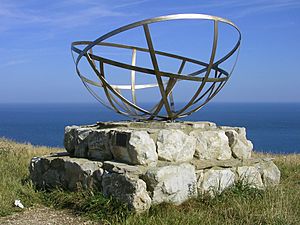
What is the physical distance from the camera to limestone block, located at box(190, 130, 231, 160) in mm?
6344

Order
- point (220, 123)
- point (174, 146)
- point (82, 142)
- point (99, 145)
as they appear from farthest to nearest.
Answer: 1. point (220, 123)
2. point (82, 142)
3. point (99, 145)
4. point (174, 146)

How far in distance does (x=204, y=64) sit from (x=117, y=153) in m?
2.83

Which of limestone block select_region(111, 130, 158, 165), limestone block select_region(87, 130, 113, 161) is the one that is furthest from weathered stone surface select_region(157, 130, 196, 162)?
limestone block select_region(87, 130, 113, 161)

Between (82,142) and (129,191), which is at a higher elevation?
(82,142)

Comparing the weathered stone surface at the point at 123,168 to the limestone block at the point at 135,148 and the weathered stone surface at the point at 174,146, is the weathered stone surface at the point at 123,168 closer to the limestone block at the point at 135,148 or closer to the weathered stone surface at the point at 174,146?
the limestone block at the point at 135,148

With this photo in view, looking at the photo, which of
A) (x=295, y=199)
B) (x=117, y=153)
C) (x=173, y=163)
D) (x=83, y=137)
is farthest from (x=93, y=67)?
(x=295, y=199)

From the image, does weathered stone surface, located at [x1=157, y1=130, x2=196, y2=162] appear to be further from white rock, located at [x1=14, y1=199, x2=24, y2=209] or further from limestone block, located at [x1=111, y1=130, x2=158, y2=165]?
white rock, located at [x1=14, y1=199, x2=24, y2=209]

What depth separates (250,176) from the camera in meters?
6.45

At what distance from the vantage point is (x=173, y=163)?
5828 millimetres

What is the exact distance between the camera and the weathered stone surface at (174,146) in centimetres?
591

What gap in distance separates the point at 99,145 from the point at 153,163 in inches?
37.8

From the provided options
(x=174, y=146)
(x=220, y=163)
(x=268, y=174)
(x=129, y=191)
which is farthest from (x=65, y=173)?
(x=268, y=174)

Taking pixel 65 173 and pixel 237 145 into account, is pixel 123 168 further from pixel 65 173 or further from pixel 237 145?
pixel 237 145

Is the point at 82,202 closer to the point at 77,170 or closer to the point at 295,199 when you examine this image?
the point at 77,170
